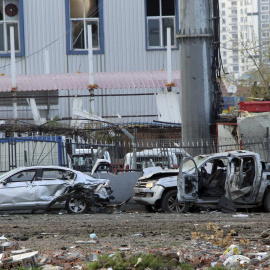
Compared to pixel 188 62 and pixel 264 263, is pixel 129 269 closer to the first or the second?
pixel 264 263

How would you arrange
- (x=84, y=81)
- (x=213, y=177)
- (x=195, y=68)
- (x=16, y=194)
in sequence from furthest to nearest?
(x=84, y=81) → (x=195, y=68) → (x=213, y=177) → (x=16, y=194)

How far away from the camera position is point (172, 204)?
58.5 ft

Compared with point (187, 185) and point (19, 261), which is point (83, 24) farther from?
point (19, 261)

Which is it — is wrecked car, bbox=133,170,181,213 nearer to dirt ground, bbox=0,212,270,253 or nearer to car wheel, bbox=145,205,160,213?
car wheel, bbox=145,205,160,213

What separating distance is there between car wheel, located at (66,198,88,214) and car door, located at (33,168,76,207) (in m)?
0.40

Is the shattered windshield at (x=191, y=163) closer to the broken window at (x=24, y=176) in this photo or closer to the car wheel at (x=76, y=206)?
the car wheel at (x=76, y=206)

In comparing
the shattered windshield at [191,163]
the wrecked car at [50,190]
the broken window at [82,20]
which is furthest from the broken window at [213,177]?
the broken window at [82,20]

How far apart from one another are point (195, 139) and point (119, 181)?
308 centimetres

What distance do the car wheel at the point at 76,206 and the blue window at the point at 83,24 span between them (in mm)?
18397

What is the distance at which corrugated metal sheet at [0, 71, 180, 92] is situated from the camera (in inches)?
1199

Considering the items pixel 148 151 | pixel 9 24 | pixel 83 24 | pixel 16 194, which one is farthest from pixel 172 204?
pixel 9 24

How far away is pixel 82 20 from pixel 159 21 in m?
4.30

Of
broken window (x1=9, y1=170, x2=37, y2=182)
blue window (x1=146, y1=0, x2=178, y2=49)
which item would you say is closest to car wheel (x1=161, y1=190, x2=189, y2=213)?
broken window (x1=9, y1=170, x2=37, y2=182)

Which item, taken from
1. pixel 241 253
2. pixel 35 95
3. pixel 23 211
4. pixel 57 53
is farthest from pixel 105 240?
pixel 57 53
